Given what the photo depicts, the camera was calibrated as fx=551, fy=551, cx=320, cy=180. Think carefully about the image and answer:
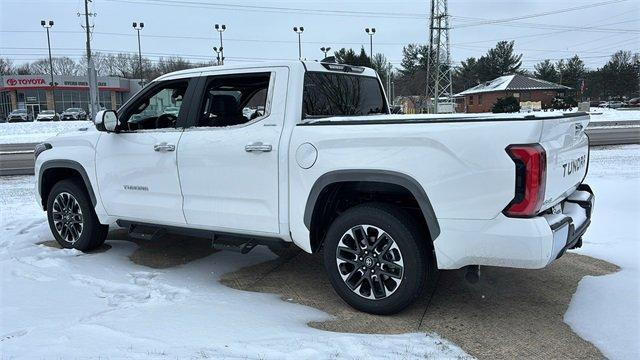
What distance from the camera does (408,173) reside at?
379 centimetres

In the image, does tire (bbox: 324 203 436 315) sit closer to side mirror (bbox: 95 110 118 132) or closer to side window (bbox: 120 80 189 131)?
side window (bbox: 120 80 189 131)

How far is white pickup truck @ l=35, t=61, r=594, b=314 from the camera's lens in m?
3.52

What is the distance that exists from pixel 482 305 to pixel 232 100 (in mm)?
2872

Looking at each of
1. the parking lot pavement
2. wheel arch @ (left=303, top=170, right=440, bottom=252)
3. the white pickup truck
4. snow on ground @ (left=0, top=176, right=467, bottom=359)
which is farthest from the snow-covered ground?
wheel arch @ (left=303, top=170, right=440, bottom=252)

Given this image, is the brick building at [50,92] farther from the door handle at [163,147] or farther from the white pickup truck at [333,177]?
the door handle at [163,147]

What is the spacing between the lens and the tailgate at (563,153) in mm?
3594

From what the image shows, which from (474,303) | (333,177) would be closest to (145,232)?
(333,177)

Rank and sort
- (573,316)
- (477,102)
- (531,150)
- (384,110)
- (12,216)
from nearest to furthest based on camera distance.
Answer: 1. (531,150)
2. (573,316)
3. (384,110)
4. (12,216)
5. (477,102)

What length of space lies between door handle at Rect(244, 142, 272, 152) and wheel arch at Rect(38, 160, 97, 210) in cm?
220

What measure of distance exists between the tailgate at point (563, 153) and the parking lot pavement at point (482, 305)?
0.89 meters

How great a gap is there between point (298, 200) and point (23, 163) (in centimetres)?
1562

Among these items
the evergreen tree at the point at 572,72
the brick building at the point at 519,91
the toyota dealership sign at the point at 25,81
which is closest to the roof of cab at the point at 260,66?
the brick building at the point at 519,91

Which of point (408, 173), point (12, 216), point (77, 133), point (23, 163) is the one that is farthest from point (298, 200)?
point (23, 163)

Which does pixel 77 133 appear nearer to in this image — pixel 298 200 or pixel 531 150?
pixel 298 200
